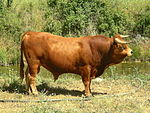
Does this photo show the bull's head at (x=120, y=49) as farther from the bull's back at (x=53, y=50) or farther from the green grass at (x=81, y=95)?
the green grass at (x=81, y=95)

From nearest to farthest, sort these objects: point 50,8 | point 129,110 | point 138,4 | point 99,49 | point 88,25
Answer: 1. point 129,110
2. point 99,49
3. point 88,25
4. point 50,8
5. point 138,4

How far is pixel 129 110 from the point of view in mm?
7148

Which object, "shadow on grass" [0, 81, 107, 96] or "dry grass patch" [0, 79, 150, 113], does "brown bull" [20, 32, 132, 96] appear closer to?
"shadow on grass" [0, 81, 107, 96]

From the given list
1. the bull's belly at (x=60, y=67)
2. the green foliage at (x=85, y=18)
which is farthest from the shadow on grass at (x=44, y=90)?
the green foliage at (x=85, y=18)

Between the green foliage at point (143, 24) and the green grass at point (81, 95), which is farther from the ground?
the green grass at point (81, 95)

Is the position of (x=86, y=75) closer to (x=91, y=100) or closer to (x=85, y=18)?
(x=91, y=100)

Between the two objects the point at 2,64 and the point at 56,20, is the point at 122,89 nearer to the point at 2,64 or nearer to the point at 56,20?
the point at 2,64

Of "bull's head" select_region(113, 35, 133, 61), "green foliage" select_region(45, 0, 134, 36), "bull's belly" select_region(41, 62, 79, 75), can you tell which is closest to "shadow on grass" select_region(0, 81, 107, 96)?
"bull's belly" select_region(41, 62, 79, 75)

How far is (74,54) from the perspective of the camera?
8852mm

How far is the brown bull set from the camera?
28.9 feet

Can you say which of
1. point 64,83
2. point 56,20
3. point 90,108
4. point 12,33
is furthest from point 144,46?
Result: point 90,108

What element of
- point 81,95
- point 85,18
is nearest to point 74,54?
point 81,95

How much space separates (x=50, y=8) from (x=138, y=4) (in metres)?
9.16

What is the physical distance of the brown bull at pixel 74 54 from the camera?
8.81 m
